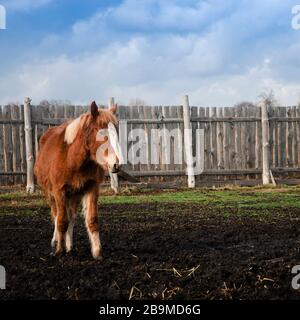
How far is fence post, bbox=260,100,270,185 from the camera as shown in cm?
1608

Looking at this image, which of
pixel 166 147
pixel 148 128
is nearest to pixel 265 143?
pixel 166 147

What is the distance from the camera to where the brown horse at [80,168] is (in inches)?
233

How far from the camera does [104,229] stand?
8211 mm

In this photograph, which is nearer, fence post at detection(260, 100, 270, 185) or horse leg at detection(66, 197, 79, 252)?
horse leg at detection(66, 197, 79, 252)

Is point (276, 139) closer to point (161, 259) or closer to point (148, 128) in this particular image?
point (148, 128)

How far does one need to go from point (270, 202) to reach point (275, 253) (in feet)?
19.0

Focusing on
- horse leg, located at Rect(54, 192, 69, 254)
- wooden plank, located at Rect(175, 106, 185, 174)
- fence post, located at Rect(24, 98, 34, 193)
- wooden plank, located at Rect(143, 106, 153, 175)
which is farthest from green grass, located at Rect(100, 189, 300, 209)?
horse leg, located at Rect(54, 192, 69, 254)

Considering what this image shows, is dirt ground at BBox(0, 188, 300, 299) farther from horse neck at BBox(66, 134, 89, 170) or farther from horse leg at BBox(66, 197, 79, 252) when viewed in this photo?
horse neck at BBox(66, 134, 89, 170)

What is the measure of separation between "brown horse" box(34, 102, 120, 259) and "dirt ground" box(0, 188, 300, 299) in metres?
0.32

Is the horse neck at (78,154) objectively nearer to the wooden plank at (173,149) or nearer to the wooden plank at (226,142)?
the wooden plank at (173,149)

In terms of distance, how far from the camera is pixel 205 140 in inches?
626

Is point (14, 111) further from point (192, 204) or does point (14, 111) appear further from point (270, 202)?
point (270, 202)

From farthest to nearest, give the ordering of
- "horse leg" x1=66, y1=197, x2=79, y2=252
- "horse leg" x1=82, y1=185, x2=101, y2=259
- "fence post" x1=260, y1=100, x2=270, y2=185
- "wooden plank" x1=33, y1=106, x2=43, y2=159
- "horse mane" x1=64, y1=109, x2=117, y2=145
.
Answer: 1. "fence post" x1=260, y1=100, x2=270, y2=185
2. "wooden plank" x1=33, y1=106, x2=43, y2=159
3. "horse leg" x1=66, y1=197, x2=79, y2=252
4. "horse leg" x1=82, y1=185, x2=101, y2=259
5. "horse mane" x1=64, y1=109, x2=117, y2=145
